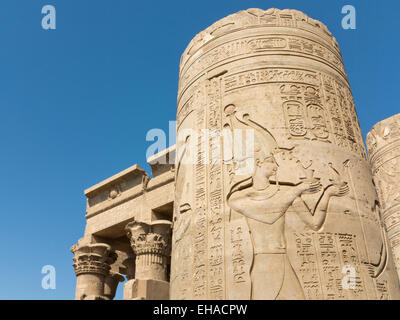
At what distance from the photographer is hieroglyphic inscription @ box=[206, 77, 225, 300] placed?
184 inches

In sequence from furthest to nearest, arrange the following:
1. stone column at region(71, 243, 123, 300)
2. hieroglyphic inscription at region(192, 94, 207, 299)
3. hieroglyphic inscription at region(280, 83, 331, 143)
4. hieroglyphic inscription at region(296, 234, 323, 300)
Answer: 1. stone column at region(71, 243, 123, 300)
2. hieroglyphic inscription at region(280, 83, 331, 143)
3. hieroglyphic inscription at region(192, 94, 207, 299)
4. hieroglyphic inscription at region(296, 234, 323, 300)

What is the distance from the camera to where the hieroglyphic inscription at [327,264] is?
4312mm

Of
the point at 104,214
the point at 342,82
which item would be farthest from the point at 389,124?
the point at 104,214

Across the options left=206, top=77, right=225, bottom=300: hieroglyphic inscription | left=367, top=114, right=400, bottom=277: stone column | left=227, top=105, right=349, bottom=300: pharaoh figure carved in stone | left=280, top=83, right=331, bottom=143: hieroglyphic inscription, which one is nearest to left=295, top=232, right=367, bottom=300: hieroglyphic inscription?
left=227, top=105, right=349, bottom=300: pharaoh figure carved in stone

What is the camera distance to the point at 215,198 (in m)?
5.16

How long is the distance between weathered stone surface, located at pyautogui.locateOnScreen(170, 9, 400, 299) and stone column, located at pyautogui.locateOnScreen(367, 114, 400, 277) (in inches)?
261

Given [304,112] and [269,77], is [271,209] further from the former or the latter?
[269,77]

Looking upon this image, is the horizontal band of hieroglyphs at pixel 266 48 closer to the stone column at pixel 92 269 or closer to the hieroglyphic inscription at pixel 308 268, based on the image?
the hieroglyphic inscription at pixel 308 268

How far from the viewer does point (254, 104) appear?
554cm

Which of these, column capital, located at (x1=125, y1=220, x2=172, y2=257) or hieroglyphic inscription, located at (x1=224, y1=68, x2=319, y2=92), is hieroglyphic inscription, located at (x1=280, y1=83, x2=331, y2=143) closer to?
hieroglyphic inscription, located at (x1=224, y1=68, x2=319, y2=92)

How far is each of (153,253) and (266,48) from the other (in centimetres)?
606
